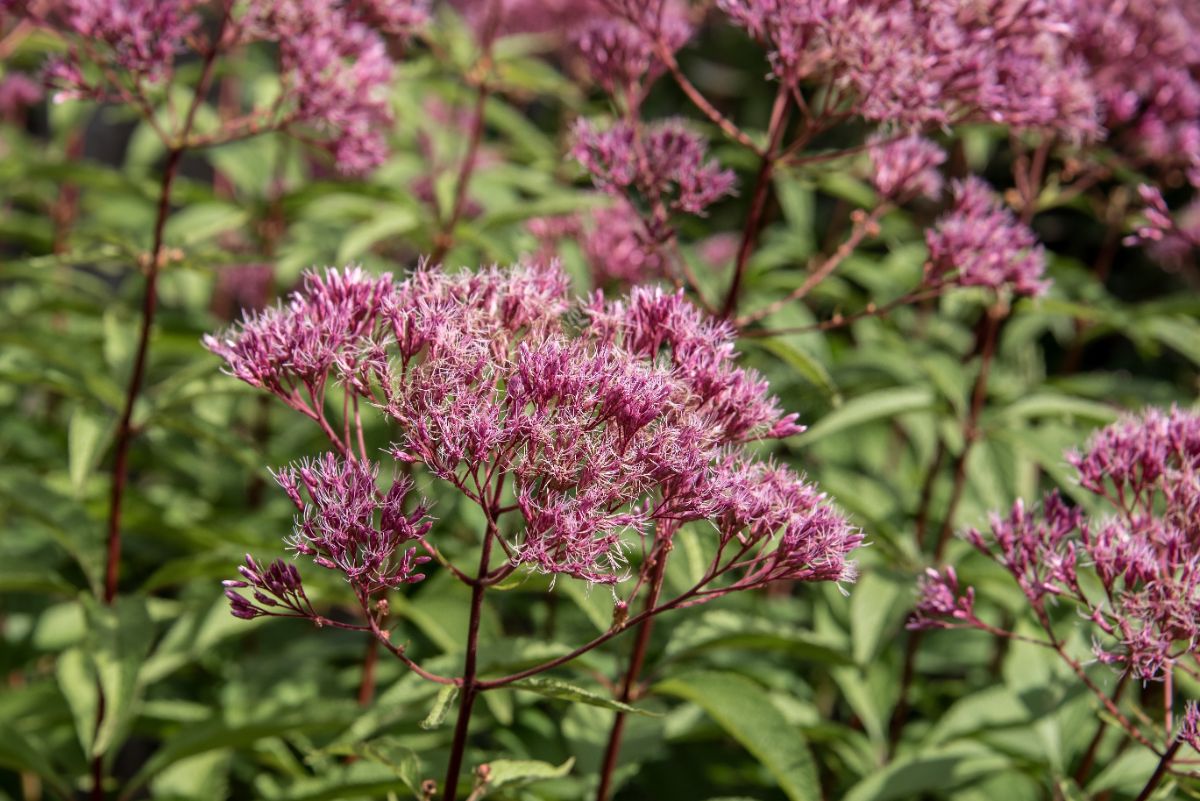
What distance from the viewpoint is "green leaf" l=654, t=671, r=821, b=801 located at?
220cm

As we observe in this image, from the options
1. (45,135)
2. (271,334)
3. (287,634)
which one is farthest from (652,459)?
(45,135)

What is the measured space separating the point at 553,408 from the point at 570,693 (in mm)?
389

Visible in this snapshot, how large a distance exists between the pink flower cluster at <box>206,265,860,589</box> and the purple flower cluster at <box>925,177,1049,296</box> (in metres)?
0.76

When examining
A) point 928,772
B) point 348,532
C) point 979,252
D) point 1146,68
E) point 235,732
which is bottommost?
point 235,732

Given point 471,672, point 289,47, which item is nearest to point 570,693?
point 471,672

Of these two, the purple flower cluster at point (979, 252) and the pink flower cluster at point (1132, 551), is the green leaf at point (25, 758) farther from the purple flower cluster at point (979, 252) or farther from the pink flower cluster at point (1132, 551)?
the purple flower cluster at point (979, 252)

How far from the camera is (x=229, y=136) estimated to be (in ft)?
8.94

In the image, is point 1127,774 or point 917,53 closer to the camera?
point 917,53

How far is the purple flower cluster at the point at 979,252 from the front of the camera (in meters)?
2.42

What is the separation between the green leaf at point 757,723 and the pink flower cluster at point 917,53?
3.61ft

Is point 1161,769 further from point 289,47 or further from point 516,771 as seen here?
point 289,47

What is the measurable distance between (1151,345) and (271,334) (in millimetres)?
2488

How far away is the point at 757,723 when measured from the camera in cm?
225

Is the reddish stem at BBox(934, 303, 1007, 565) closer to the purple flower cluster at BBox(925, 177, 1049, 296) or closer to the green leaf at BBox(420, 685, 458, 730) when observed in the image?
the purple flower cluster at BBox(925, 177, 1049, 296)
